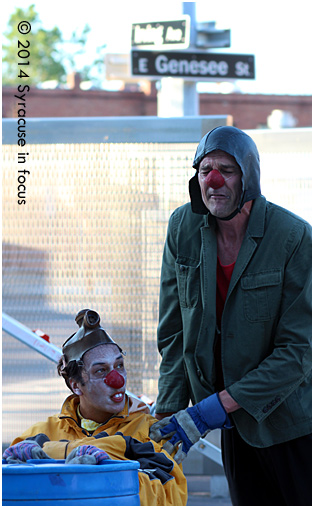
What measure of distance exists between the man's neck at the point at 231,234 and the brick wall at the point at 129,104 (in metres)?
26.0

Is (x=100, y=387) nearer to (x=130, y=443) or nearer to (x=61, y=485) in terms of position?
(x=130, y=443)

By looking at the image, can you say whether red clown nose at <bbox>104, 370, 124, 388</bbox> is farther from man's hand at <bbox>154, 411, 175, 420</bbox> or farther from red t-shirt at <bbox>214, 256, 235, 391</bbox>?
red t-shirt at <bbox>214, 256, 235, 391</bbox>

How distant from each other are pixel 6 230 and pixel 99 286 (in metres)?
0.83

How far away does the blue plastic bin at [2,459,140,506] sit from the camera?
2404 millimetres

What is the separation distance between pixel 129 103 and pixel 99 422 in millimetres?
27979

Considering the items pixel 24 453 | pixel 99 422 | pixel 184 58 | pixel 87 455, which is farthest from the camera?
pixel 184 58

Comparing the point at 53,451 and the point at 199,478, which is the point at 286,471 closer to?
the point at 53,451

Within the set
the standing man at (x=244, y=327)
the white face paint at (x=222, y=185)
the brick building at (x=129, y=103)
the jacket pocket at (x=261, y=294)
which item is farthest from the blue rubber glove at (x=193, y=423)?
the brick building at (x=129, y=103)

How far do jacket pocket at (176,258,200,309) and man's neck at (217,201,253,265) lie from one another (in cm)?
13

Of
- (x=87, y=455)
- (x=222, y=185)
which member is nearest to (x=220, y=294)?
(x=222, y=185)

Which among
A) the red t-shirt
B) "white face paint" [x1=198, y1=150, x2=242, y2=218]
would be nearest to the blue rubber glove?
the red t-shirt

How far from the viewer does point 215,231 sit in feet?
10.9

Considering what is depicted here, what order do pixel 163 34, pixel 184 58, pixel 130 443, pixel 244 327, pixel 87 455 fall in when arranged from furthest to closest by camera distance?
pixel 184 58 < pixel 163 34 < pixel 244 327 < pixel 130 443 < pixel 87 455

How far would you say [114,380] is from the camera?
328 cm
